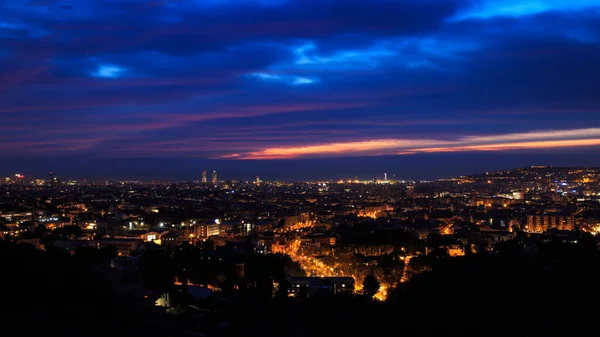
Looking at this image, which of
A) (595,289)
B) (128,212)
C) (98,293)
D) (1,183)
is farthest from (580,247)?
(1,183)

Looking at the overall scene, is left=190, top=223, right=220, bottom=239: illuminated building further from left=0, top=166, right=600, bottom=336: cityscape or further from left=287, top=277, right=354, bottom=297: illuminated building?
left=287, top=277, right=354, bottom=297: illuminated building

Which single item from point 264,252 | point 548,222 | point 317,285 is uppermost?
point 317,285

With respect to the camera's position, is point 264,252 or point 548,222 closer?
point 264,252

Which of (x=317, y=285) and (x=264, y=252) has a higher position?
(x=317, y=285)

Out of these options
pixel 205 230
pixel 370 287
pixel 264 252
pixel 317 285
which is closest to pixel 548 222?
pixel 205 230

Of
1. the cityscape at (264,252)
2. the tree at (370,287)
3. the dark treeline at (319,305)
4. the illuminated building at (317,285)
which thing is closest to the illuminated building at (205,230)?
the cityscape at (264,252)

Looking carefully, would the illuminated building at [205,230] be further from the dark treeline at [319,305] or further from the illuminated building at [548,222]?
the illuminated building at [548,222]

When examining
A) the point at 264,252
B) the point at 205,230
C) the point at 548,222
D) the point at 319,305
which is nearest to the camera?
the point at 319,305

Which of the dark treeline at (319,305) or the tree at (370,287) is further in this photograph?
the tree at (370,287)

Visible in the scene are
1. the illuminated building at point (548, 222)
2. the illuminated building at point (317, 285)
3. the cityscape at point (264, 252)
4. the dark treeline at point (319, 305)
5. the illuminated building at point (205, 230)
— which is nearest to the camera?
the dark treeline at point (319, 305)

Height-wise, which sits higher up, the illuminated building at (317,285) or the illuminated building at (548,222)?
the illuminated building at (317,285)

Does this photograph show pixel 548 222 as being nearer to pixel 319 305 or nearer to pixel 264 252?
pixel 264 252
